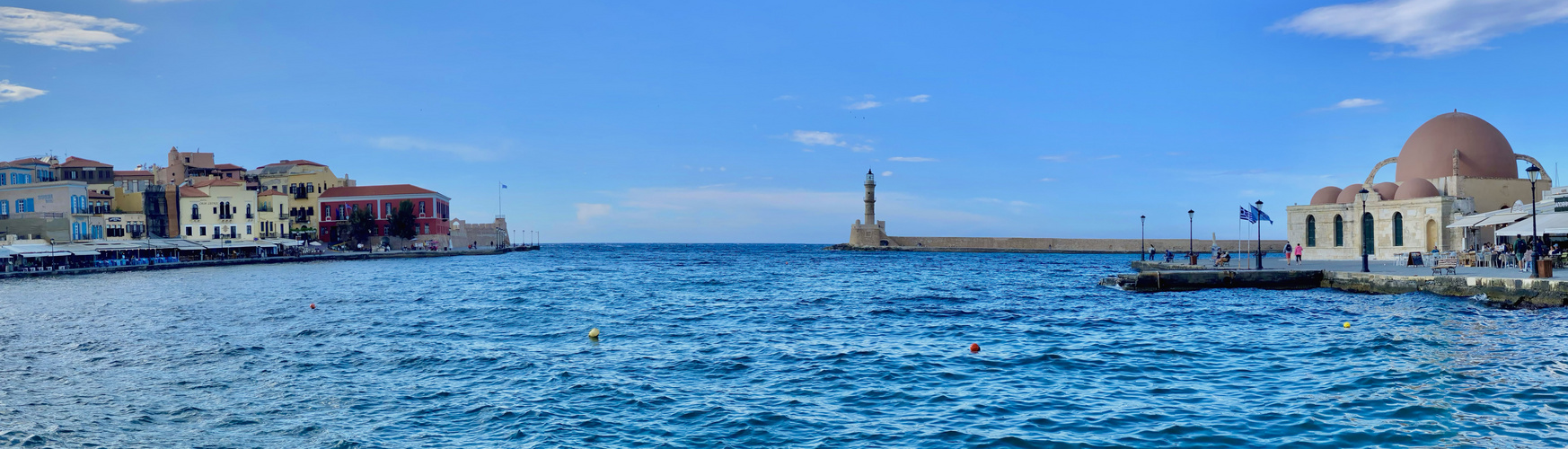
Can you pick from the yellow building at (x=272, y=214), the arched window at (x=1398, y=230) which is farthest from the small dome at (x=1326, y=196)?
the yellow building at (x=272, y=214)

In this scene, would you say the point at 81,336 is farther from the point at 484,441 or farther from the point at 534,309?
the point at 484,441

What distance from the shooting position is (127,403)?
10.6 meters

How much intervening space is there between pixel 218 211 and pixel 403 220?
13858 mm

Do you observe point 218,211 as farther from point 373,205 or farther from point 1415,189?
point 1415,189

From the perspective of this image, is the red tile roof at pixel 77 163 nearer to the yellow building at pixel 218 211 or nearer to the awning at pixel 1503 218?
the yellow building at pixel 218 211

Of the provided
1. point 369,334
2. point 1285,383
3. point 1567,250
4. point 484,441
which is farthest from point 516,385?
point 1567,250

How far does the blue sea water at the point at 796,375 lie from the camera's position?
886 centimetres

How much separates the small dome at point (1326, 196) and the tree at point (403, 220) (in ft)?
222

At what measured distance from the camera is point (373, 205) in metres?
79.0

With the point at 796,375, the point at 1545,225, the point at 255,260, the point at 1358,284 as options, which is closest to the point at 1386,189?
the point at 1545,225

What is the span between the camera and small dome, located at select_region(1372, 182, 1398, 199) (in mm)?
36156

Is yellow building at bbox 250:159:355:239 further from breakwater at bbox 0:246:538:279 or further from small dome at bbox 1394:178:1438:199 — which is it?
small dome at bbox 1394:178:1438:199

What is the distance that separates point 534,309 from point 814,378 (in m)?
13.1

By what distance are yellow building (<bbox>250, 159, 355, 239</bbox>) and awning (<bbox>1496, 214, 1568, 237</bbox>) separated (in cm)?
7921
